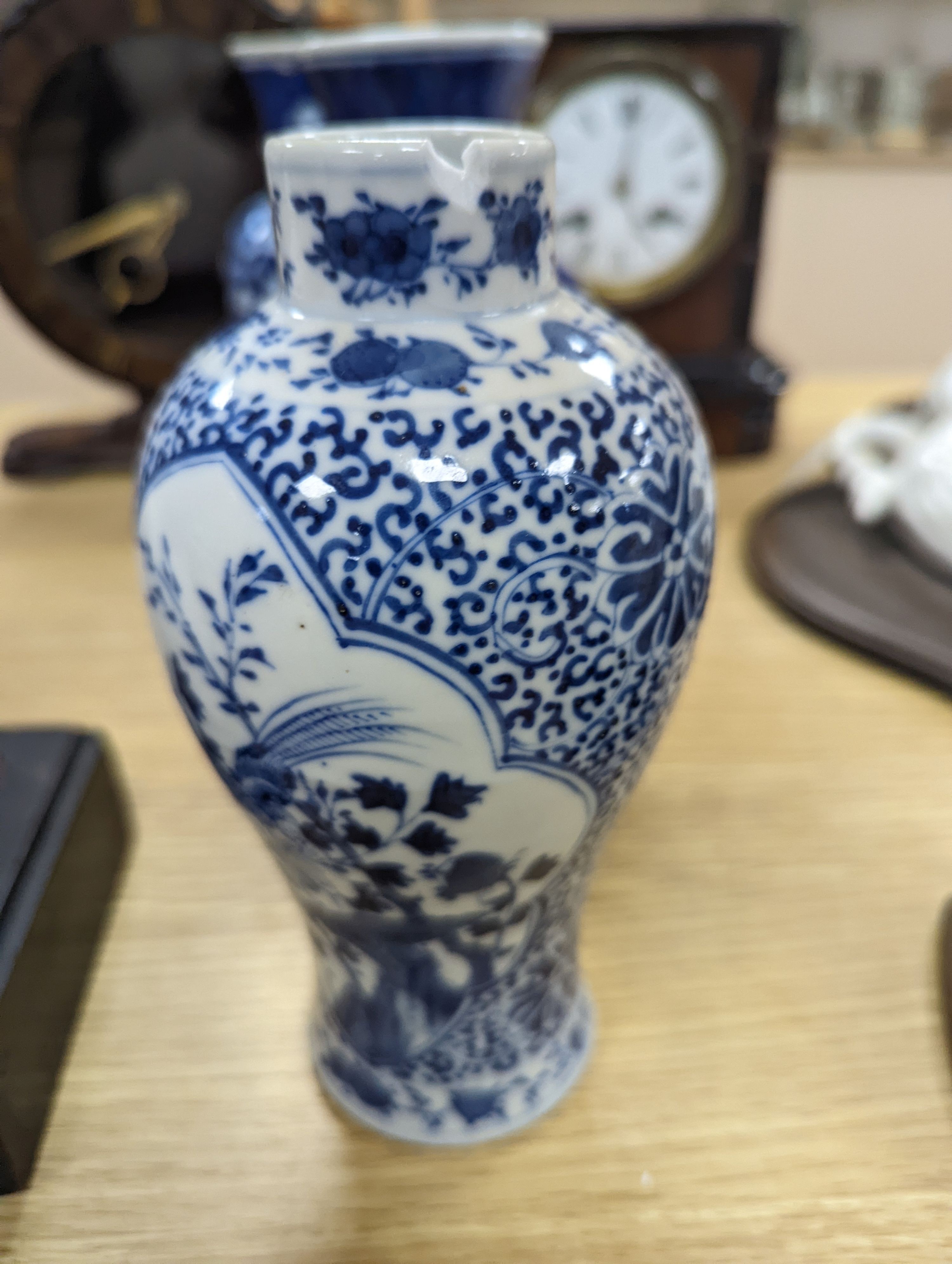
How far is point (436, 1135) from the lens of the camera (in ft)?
1.61

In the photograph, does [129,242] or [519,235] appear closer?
[519,235]

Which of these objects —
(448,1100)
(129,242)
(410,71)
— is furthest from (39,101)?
(448,1100)

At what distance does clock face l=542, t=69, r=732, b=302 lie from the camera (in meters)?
0.99

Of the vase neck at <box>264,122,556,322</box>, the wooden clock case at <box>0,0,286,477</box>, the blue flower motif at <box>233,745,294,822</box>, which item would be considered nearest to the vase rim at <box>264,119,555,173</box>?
the vase neck at <box>264,122,556,322</box>

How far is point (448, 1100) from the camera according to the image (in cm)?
49

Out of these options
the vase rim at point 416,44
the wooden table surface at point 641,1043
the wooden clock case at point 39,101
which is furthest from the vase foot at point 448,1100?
the wooden clock case at point 39,101

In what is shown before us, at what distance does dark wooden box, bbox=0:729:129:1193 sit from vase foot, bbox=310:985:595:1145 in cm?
14

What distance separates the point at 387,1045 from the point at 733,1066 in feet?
0.55

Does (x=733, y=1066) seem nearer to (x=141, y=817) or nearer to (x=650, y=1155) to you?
(x=650, y=1155)

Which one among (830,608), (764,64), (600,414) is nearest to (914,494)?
(830,608)

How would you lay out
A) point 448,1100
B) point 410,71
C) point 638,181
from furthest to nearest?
1. point 638,181
2. point 410,71
3. point 448,1100

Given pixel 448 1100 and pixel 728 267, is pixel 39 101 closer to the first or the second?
pixel 728 267

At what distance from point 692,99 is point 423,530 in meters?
A: 0.82

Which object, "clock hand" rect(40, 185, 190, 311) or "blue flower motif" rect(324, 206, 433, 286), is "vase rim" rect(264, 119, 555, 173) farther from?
"clock hand" rect(40, 185, 190, 311)
